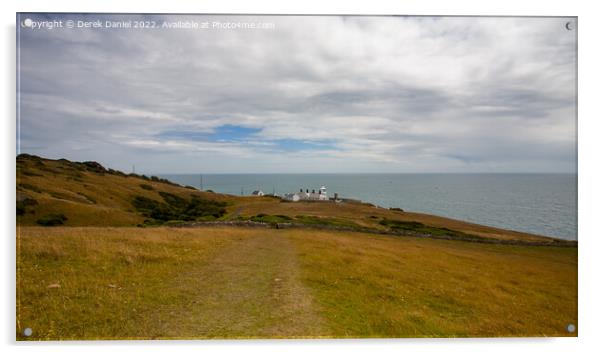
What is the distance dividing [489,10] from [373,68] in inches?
136

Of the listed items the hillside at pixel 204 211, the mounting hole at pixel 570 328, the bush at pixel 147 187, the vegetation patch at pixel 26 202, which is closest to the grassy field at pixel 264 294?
the mounting hole at pixel 570 328

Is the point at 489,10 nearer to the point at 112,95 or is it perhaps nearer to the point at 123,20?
the point at 123,20

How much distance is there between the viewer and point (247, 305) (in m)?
6.61

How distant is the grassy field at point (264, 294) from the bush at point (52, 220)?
8.04 ft

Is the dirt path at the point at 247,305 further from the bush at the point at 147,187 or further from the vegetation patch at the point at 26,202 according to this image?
the bush at the point at 147,187

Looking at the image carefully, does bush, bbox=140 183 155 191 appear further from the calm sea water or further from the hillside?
the calm sea water

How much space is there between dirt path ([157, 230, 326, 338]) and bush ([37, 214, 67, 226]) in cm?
896

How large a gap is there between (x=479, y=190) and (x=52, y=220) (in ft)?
66.5

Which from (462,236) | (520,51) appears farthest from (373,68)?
(462,236)

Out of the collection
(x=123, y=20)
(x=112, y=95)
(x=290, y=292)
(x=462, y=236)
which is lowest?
(x=462, y=236)

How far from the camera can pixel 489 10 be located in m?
8.08

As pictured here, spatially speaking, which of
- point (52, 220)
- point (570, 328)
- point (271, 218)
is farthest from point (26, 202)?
point (570, 328)

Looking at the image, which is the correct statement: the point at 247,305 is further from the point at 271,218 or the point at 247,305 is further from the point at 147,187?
the point at 147,187

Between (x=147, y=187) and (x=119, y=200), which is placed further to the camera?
(x=147, y=187)
